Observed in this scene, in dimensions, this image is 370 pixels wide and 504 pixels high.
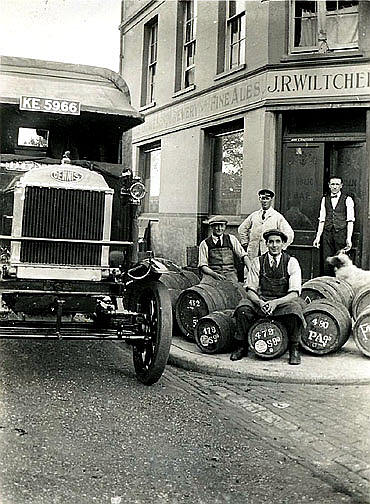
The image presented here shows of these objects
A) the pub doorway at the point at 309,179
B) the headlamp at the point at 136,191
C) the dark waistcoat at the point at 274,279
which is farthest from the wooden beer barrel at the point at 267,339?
the pub doorway at the point at 309,179

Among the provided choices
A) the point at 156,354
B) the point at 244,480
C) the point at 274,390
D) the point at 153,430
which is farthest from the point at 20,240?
the point at 244,480

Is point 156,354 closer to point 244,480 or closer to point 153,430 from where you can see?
point 153,430

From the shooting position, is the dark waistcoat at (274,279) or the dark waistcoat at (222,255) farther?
the dark waistcoat at (222,255)

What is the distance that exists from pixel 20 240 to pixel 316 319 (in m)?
2.98

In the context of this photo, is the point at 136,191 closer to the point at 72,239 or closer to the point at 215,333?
the point at 72,239

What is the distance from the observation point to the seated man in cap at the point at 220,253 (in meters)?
7.59

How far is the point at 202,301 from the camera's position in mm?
6852

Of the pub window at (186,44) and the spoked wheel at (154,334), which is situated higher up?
the pub window at (186,44)

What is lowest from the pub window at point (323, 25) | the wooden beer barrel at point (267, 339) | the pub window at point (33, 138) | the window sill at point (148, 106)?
the wooden beer barrel at point (267, 339)

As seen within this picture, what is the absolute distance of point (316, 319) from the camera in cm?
637

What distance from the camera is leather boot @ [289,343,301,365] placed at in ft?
19.8

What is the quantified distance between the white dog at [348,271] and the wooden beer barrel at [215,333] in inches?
69.3

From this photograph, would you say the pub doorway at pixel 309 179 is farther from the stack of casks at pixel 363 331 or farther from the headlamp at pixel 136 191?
the headlamp at pixel 136 191

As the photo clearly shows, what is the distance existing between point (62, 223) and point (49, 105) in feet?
3.61
